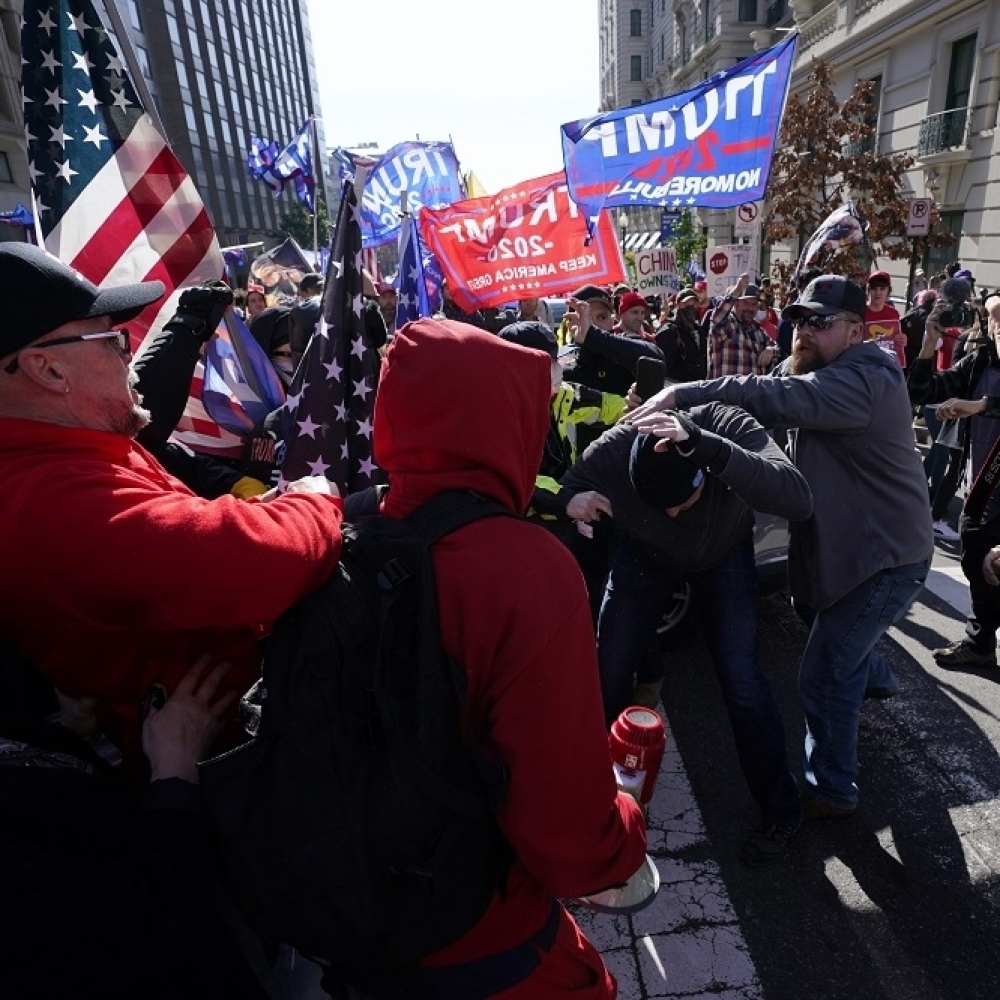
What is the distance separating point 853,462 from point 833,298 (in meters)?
0.62

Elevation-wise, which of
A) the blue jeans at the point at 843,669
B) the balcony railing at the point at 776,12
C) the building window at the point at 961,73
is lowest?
the blue jeans at the point at 843,669

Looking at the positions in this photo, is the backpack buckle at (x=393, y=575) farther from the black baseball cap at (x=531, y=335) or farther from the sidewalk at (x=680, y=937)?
the black baseball cap at (x=531, y=335)

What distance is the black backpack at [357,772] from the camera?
1.16m

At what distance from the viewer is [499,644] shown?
1.20 meters

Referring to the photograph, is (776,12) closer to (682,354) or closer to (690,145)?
(682,354)

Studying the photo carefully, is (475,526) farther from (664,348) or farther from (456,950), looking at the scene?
(664,348)

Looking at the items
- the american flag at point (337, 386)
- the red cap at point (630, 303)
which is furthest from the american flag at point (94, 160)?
the red cap at point (630, 303)

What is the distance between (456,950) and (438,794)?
391mm

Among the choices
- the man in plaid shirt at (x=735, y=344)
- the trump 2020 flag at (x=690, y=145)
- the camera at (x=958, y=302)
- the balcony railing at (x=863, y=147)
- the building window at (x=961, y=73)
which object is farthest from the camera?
the balcony railing at (x=863, y=147)

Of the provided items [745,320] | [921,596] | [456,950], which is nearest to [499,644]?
[456,950]

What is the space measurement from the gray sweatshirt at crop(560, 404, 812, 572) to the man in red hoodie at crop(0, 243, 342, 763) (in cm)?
153

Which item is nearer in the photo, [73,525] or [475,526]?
[73,525]

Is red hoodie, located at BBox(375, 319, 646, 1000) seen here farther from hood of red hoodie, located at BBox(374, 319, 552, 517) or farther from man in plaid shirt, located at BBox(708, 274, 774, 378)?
man in plaid shirt, located at BBox(708, 274, 774, 378)

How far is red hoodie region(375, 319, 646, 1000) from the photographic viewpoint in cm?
119
